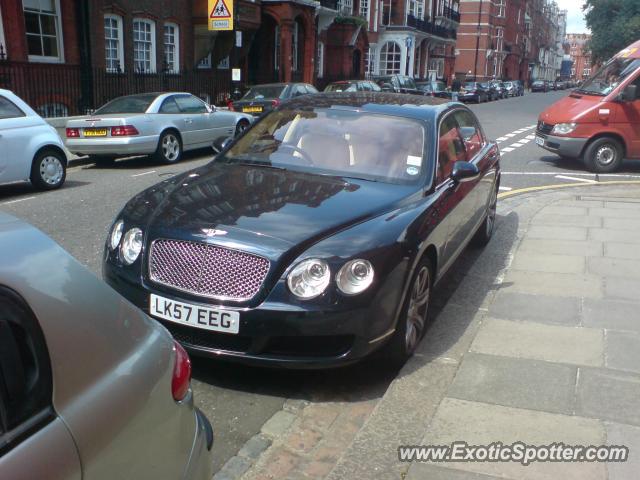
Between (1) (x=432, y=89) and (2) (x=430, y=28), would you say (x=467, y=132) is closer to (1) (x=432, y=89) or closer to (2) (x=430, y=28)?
(1) (x=432, y=89)

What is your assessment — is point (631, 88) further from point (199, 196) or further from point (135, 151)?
point (199, 196)

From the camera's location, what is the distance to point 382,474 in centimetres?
289

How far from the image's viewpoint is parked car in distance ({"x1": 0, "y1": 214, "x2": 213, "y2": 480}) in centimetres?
143

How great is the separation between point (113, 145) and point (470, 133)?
25.5 ft

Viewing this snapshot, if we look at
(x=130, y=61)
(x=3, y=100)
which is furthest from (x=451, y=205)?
(x=130, y=61)

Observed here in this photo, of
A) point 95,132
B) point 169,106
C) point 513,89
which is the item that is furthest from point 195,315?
point 513,89

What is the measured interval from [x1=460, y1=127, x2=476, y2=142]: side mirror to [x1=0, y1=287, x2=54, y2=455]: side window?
16.4 ft

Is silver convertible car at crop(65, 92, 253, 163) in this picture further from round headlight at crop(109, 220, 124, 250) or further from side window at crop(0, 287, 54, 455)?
side window at crop(0, 287, 54, 455)

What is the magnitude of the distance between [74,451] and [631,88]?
1295 centimetres

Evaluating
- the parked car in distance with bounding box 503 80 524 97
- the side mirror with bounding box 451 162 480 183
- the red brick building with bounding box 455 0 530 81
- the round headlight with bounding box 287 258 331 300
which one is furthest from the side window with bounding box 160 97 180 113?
the red brick building with bounding box 455 0 530 81

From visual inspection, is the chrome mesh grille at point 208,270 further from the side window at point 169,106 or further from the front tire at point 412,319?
the side window at point 169,106

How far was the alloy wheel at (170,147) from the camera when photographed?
501 inches

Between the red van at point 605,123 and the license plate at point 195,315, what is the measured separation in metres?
11.0

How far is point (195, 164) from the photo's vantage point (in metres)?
12.9
